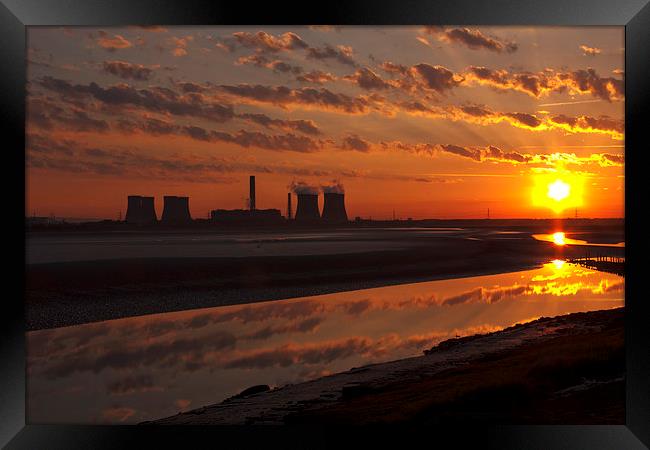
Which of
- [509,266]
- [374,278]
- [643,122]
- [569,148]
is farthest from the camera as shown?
[569,148]

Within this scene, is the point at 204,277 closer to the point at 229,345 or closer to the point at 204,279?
the point at 204,279

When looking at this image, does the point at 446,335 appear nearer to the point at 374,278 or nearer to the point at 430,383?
the point at 430,383

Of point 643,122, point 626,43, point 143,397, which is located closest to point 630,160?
point 643,122

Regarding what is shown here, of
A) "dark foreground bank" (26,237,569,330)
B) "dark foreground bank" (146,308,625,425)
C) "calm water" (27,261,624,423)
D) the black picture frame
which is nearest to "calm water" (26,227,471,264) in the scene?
"dark foreground bank" (26,237,569,330)

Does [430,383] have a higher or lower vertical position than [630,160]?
lower

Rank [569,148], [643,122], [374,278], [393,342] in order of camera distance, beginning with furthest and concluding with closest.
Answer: [569,148] < [374,278] < [393,342] < [643,122]

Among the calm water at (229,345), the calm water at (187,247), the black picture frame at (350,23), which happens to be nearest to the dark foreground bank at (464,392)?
the black picture frame at (350,23)

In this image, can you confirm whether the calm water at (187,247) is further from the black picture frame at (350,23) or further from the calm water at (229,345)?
the black picture frame at (350,23)
